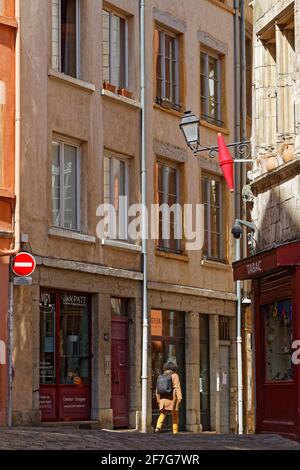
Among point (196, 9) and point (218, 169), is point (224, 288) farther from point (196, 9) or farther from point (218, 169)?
point (196, 9)

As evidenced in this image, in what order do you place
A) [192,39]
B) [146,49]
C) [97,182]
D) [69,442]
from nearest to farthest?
1. [69,442]
2. [97,182]
3. [146,49]
4. [192,39]

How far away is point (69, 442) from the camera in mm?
19891

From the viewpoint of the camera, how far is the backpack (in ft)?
94.5

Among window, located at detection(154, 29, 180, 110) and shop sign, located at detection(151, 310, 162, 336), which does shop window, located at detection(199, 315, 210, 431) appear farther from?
window, located at detection(154, 29, 180, 110)

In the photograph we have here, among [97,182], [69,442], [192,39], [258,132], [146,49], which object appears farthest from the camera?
[192,39]

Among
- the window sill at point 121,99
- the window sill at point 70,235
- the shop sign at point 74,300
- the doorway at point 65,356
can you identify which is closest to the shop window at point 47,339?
the doorway at point 65,356

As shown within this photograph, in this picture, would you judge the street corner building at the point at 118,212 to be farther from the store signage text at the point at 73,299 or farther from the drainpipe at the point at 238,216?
the drainpipe at the point at 238,216

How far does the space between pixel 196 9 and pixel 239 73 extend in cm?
235

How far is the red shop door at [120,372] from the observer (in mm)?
29750

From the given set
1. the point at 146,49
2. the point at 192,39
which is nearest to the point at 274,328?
the point at 146,49

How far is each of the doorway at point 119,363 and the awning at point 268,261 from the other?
269 inches

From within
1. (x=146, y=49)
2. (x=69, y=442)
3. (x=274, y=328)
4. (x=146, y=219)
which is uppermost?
(x=146, y=49)

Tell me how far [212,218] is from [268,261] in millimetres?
12761

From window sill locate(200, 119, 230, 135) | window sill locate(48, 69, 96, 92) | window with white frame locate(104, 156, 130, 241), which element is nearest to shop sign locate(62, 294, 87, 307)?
window with white frame locate(104, 156, 130, 241)
